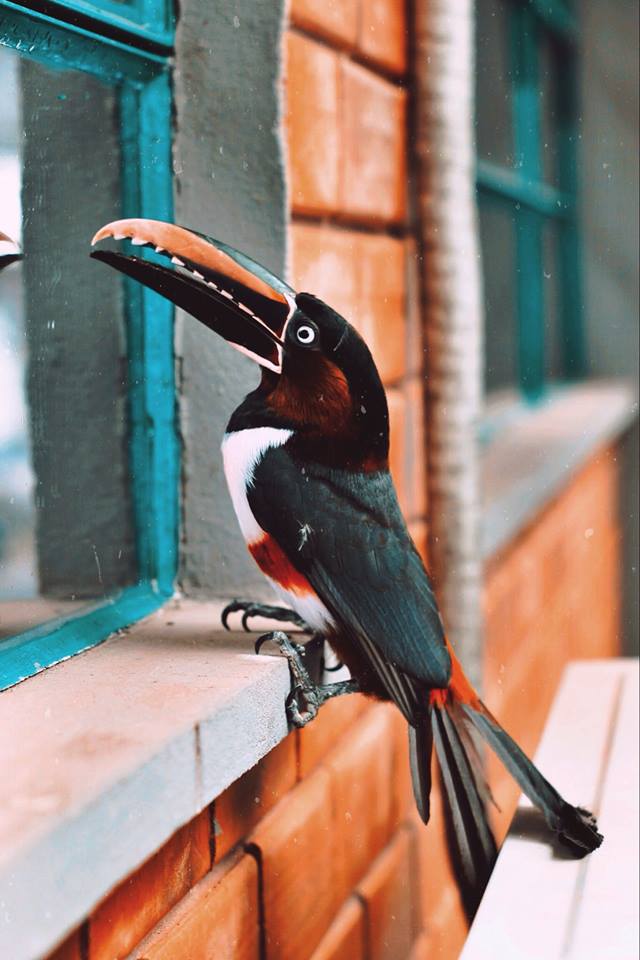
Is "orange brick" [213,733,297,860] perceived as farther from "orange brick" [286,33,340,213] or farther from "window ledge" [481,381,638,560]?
"window ledge" [481,381,638,560]

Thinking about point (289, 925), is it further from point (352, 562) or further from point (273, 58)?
point (273, 58)

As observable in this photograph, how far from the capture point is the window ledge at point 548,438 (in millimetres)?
1456

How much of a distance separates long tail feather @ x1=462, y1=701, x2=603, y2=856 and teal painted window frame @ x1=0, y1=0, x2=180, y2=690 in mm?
229

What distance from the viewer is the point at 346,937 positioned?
85cm

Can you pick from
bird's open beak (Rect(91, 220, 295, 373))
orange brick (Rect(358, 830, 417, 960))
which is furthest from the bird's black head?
orange brick (Rect(358, 830, 417, 960))

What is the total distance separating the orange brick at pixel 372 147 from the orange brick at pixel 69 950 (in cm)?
51

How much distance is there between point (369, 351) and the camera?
73cm

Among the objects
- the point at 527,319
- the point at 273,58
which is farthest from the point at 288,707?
the point at 527,319

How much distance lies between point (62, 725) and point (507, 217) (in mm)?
946

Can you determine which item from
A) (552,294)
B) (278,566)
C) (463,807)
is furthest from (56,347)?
(552,294)

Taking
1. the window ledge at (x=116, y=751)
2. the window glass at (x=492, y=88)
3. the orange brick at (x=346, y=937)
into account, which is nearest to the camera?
the window ledge at (x=116, y=751)

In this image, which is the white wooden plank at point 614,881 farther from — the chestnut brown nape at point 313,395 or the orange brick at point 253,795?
the chestnut brown nape at point 313,395

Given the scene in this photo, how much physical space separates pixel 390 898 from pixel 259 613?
28 cm

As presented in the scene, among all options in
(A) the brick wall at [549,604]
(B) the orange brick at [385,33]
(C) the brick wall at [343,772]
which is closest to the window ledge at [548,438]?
(A) the brick wall at [549,604]
